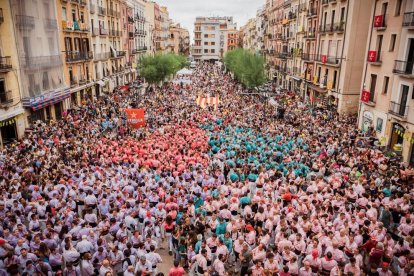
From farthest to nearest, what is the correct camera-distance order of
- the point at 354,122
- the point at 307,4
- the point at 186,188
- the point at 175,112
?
1. the point at 307,4
2. the point at 175,112
3. the point at 354,122
4. the point at 186,188

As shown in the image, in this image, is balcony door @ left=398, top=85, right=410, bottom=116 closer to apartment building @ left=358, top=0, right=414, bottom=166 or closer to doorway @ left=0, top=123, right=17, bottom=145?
apartment building @ left=358, top=0, right=414, bottom=166

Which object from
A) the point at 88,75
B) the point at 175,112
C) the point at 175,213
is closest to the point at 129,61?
the point at 88,75

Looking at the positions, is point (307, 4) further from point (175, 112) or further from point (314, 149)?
point (314, 149)

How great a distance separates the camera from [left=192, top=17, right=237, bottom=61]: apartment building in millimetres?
117000

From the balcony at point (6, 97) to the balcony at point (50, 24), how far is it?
28.4 feet

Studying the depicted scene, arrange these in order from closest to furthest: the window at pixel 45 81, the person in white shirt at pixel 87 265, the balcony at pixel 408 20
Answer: the person in white shirt at pixel 87 265
the balcony at pixel 408 20
the window at pixel 45 81

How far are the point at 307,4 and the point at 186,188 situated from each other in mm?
36034

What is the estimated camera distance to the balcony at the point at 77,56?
3331cm

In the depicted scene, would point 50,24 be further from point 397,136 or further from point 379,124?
point 397,136

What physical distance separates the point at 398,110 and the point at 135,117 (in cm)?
1853

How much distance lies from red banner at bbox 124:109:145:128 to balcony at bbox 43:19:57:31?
12089 mm

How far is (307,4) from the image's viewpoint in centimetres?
4144

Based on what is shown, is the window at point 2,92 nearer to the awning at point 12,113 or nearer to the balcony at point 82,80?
the awning at point 12,113

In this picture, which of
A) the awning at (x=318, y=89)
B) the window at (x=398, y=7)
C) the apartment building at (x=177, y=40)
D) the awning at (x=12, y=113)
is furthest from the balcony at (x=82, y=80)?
the apartment building at (x=177, y=40)
